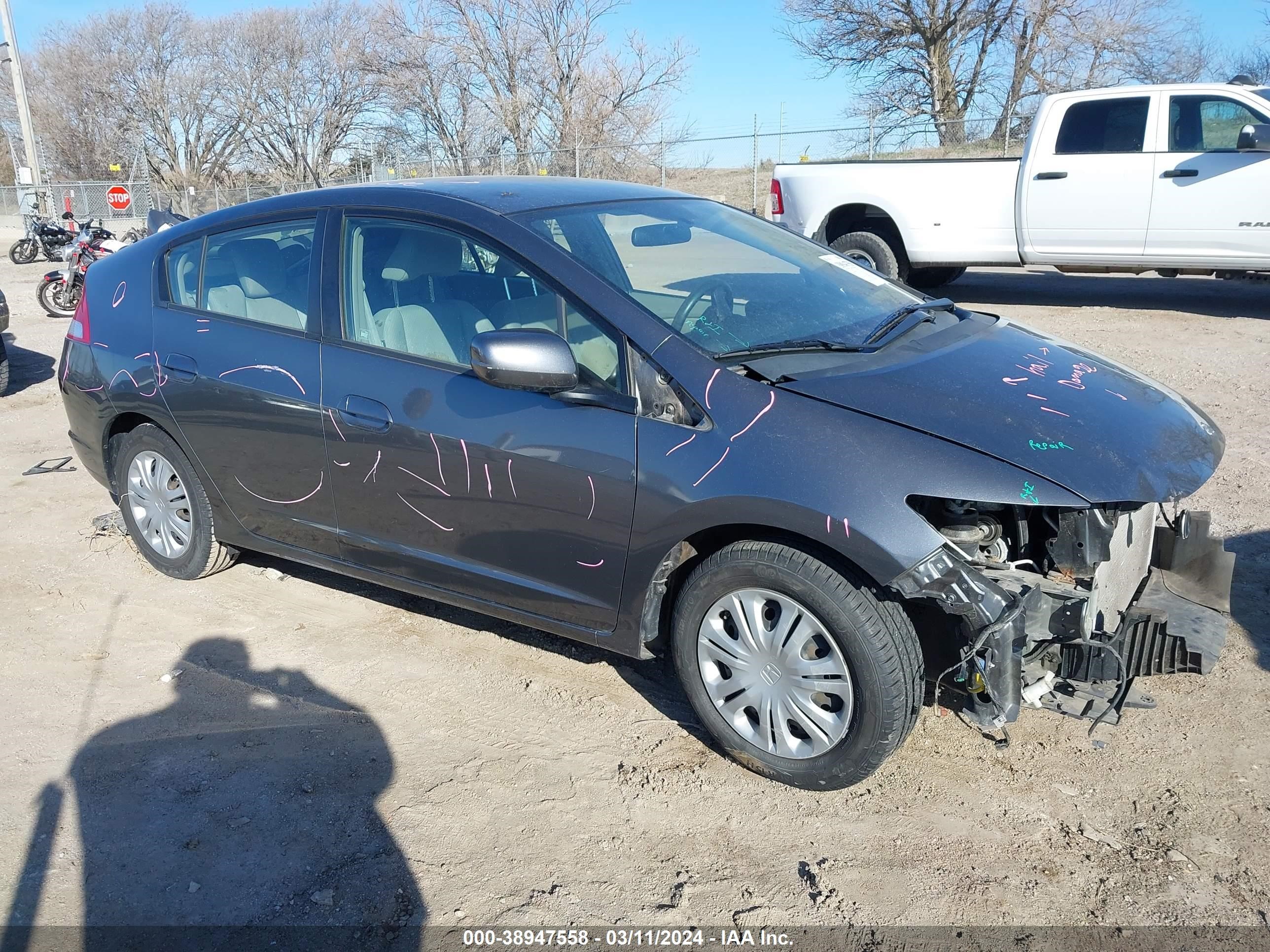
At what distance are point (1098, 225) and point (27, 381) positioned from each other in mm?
10399

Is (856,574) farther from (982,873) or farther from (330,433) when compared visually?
(330,433)

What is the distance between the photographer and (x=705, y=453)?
3035 millimetres

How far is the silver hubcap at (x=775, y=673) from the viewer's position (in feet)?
9.72

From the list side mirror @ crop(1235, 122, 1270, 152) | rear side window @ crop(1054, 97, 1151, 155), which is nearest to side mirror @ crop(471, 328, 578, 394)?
side mirror @ crop(1235, 122, 1270, 152)

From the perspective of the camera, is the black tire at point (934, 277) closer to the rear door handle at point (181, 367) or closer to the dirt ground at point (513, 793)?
the dirt ground at point (513, 793)

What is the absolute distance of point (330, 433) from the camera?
3.83 m

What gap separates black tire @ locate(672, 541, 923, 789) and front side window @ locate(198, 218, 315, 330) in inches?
81.3

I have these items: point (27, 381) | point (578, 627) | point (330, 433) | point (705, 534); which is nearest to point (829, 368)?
point (705, 534)

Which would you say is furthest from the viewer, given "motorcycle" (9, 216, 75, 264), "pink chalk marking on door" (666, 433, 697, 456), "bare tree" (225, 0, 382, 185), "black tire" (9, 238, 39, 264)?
"bare tree" (225, 0, 382, 185)

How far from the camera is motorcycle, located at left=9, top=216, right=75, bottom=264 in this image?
2011cm

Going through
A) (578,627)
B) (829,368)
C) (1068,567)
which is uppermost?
(829,368)

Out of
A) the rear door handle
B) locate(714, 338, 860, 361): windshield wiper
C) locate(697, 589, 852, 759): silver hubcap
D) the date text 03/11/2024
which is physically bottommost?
the date text 03/11/2024

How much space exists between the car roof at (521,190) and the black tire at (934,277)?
8553 millimetres

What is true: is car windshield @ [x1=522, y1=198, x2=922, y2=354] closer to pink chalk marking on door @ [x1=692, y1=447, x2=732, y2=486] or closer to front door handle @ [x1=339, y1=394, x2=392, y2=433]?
pink chalk marking on door @ [x1=692, y1=447, x2=732, y2=486]
